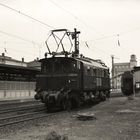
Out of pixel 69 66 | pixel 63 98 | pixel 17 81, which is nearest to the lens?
pixel 63 98

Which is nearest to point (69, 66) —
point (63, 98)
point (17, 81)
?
point (63, 98)

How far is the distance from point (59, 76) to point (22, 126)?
7275mm

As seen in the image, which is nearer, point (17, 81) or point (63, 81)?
point (63, 81)

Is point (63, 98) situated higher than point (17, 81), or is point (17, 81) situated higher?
point (17, 81)

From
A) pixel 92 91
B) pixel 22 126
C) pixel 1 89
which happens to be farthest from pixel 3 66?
pixel 22 126

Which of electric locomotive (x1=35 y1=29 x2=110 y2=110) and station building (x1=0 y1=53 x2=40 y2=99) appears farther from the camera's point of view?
station building (x1=0 y1=53 x2=40 y2=99)

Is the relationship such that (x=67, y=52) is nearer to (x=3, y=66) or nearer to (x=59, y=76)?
(x=59, y=76)

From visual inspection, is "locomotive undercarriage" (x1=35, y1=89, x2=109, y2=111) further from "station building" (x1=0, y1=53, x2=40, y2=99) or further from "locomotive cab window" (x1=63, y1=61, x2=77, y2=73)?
"station building" (x1=0, y1=53, x2=40, y2=99)

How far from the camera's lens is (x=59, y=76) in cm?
2097

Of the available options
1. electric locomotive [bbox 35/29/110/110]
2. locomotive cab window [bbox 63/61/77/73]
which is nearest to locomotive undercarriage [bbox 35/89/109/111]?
electric locomotive [bbox 35/29/110/110]

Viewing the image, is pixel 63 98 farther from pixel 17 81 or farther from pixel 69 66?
pixel 17 81

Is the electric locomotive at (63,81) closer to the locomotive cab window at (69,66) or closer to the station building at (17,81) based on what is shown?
the locomotive cab window at (69,66)

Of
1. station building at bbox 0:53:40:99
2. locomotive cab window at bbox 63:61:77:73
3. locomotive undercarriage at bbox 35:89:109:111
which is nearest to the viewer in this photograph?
locomotive undercarriage at bbox 35:89:109:111

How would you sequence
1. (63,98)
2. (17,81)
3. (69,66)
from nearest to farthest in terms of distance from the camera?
(63,98)
(69,66)
(17,81)
